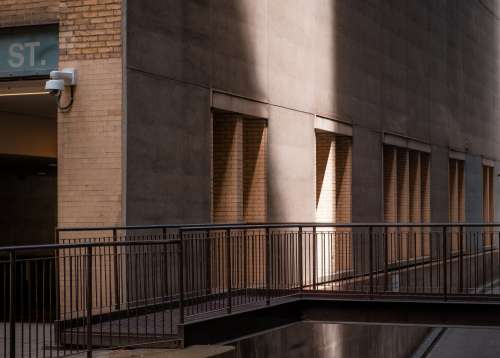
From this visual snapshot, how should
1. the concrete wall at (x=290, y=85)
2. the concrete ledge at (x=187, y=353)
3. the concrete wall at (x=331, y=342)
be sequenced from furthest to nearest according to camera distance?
the concrete wall at (x=331, y=342), the concrete wall at (x=290, y=85), the concrete ledge at (x=187, y=353)

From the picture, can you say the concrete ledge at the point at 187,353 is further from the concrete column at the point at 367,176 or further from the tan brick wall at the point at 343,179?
the concrete column at the point at 367,176

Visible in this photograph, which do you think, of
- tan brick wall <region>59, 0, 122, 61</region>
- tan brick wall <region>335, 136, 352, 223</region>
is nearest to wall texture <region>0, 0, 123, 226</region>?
tan brick wall <region>59, 0, 122, 61</region>

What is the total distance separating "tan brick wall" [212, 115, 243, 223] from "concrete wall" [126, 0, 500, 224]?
0.73 meters

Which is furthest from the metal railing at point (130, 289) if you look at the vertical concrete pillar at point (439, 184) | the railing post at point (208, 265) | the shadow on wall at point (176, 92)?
the vertical concrete pillar at point (439, 184)

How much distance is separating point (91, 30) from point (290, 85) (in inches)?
274

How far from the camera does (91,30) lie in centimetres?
1647

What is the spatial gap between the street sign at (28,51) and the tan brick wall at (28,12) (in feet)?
0.35

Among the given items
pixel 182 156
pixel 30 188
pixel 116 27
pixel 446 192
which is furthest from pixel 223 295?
pixel 30 188

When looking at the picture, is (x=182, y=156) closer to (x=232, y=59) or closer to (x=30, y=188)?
(x=232, y=59)

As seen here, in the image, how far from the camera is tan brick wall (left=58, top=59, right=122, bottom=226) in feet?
53.5

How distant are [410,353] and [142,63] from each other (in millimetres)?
10666

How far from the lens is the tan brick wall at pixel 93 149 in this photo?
53.5 ft

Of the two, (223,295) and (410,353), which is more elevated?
(223,295)

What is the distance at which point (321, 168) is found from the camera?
25.3 m
